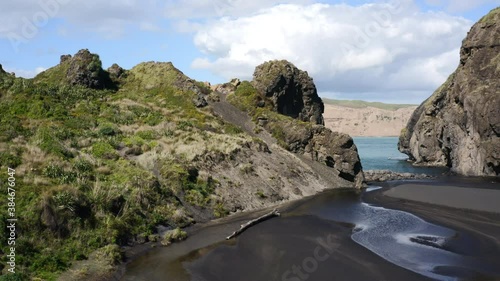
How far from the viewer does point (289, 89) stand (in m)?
86.5

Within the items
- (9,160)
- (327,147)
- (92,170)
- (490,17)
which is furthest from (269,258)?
(490,17)

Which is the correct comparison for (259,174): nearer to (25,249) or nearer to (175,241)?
(175,241)

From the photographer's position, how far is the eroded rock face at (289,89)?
82812 mm

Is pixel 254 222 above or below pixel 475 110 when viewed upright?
below

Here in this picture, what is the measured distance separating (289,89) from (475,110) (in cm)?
3751

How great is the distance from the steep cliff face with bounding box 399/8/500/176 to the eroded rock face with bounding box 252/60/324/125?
30.2 metres

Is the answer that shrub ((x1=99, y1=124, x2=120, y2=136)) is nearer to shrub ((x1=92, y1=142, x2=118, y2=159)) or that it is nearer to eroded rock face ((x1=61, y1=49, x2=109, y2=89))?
shrub ((x1=92, y1=142, x2=118, y2=159))

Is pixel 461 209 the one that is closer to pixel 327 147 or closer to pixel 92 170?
pixel 327 147

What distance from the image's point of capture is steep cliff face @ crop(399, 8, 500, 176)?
Result: 71.7 m

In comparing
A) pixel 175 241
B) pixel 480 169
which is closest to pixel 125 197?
pixel 175 241

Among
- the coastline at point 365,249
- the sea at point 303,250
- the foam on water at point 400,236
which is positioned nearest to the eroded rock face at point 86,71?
the coastline at point 365,249

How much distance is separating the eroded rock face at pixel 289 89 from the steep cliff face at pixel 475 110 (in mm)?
30200

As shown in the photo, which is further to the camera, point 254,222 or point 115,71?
point 115,71

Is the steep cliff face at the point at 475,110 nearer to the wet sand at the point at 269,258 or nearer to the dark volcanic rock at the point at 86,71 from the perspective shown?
the wet sand at the point at 269,258
